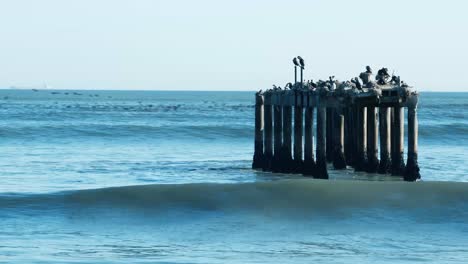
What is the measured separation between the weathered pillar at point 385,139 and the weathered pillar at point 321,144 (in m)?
1.40

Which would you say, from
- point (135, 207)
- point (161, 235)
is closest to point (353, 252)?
point (161, 235)

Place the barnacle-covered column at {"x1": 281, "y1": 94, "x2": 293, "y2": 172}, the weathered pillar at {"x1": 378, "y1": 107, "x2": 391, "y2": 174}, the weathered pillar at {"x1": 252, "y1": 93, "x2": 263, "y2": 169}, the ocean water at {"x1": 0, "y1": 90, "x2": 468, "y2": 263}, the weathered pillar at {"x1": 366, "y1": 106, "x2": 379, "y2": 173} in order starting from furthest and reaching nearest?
1. the weathered pillar at {"x1": 252, "y1": 93, "x2": 263, "y2": 169}
2. the barnacle-covered column at {"x1": 281, "y1": 94, "x2": 293, "y2": 172}
3. the weathered pillar at {"x1": 366, "y1": 106, "x2": 379, "y2": 173}
4. the weathered pillar at {"x1": 378, "y1": 107, "x2": 391, "y2": 174}
5. the ocean water at {"x1": 0, "y1": 90, "x2": 468, "y2": 263}

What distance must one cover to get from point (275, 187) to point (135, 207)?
3.33 m

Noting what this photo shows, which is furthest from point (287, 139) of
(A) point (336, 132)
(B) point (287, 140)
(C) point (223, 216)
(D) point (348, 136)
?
(C) point (223, 216)

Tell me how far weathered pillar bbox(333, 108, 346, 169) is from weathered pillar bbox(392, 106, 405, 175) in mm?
1637

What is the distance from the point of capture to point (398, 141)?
1164 inches

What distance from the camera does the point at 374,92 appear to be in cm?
2950

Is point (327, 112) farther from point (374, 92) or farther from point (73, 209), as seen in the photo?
point (73, 209)

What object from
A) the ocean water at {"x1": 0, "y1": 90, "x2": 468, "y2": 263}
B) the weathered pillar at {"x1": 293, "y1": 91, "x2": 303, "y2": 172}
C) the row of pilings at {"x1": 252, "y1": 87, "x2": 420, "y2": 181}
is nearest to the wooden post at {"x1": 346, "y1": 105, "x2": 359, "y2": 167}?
the row of pilings at {"x1": 252, "y1": 87, "x2": 420, "y2": 181}

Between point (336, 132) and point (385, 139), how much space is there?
1461 mm

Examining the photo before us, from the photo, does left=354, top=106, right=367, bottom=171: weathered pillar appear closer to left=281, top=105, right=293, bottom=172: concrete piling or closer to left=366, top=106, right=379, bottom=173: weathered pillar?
left=366, top=106, right=379, bottom=173: weathered pillar

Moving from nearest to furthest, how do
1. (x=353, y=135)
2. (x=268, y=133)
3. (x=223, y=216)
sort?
(x=223, y=216) → (x=353, y=135) → (x=268, y=133)

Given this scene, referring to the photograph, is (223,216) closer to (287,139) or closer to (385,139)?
Answer: (385,139)

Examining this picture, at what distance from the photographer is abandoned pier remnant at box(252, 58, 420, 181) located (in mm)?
29578
